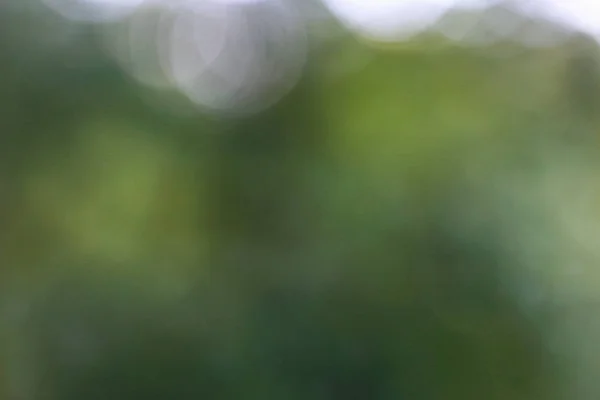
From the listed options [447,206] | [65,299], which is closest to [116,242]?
[65,299]

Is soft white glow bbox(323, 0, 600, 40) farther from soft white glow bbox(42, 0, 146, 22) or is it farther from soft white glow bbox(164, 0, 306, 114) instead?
soft white glow bbox(42, 0, 146, 22)

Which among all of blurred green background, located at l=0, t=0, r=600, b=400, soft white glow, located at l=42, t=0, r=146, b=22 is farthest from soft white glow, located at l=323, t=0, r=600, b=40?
soft white glow, located at l=42, t=0, r=146, b=22

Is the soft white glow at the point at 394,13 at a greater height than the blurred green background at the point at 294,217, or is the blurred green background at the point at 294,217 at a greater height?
the soft white glow at the point at 394,13

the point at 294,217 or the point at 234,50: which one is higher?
the point at 234,50

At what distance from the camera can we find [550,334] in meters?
0.52

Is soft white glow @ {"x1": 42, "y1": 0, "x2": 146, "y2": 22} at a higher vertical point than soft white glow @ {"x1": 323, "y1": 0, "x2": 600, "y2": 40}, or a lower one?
lower

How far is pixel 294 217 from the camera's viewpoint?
55 cm

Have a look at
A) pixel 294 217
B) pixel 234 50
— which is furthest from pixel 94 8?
pixel 294 217

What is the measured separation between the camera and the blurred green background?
20.6 inches

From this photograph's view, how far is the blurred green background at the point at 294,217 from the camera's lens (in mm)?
524

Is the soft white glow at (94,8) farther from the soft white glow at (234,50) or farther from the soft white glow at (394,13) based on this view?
the soft white glow at (394,13)

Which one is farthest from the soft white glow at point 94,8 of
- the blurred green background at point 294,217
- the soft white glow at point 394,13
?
the soft white glow at point 394,13

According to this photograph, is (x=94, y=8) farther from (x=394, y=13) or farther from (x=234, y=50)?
(x=394, y=13)

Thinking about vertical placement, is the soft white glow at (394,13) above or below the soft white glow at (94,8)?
above
